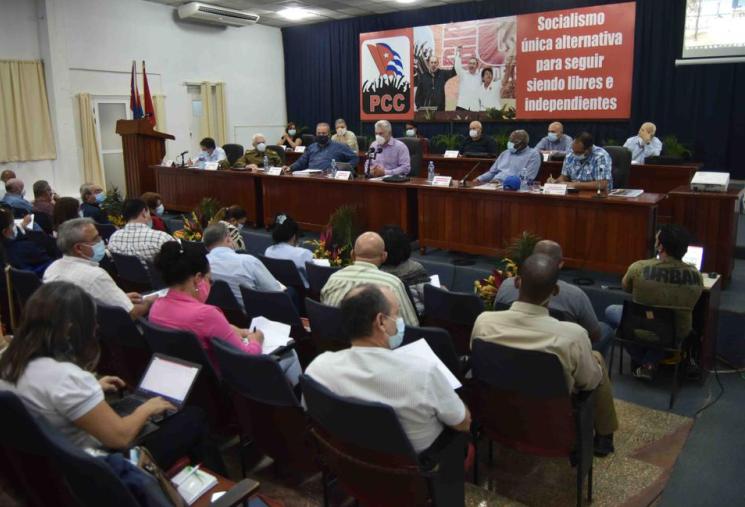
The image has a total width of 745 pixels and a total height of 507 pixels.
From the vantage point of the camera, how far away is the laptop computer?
201 centimetres

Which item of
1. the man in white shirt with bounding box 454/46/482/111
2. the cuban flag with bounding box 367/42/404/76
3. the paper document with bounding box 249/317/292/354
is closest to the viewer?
the paper document with bounding box 249/317/292/354

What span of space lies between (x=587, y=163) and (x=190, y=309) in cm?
414

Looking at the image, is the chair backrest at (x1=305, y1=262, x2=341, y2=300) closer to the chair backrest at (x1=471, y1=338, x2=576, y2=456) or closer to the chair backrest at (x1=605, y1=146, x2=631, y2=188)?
the chair backrest at (x1=471, y1=338, x2=576, y2=456)

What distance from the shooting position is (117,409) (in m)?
1.96

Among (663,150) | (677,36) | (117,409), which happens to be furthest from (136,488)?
(677,36)

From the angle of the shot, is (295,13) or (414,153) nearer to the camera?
(414,153)

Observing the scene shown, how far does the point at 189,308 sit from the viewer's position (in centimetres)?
245

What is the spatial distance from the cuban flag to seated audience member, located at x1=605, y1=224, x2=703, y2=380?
887 centimetres

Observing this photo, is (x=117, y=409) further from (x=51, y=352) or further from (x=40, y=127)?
(x=40, y=127)

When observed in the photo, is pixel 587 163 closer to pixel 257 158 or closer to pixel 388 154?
pixel 388 154

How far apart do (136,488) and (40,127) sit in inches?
354

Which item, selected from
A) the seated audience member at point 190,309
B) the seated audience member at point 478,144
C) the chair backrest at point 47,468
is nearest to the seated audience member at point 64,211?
the seated audience member at point 190,309

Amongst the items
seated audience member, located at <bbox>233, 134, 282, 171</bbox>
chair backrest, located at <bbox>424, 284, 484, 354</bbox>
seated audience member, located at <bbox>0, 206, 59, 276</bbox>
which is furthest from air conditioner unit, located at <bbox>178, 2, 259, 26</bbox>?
chair backrest, located at <bbox>424, 284, 484, 354</bbox>

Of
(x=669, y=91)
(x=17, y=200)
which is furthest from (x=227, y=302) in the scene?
(x=669, y=91)
